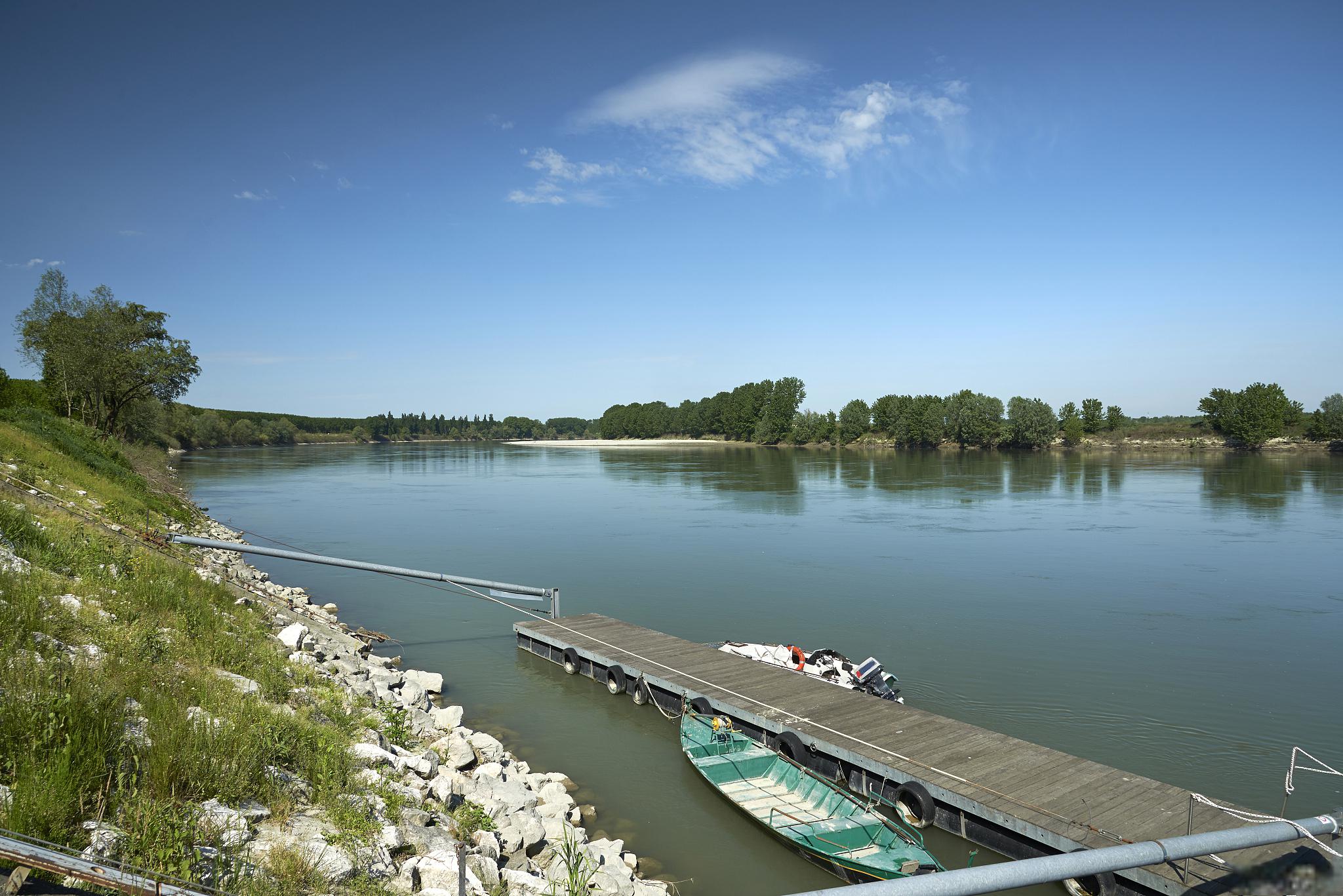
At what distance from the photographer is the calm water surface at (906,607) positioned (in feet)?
45.0

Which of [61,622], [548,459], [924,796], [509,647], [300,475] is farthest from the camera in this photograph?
[548,459]

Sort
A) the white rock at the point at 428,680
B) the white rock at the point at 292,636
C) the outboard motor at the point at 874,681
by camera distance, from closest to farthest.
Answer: the white rock at the point at 292,636, the outboard motor at the point at 874,681, the white rock at the point at 428,680

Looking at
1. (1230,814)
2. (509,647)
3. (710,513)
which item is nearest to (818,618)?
(509,647)

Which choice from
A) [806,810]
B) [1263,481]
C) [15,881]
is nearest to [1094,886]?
[806,810]

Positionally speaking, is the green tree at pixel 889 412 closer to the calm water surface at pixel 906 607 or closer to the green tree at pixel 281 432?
the calm water surface at pixel 906 607

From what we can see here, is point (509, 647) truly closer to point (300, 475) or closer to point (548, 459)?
point (300, 475)

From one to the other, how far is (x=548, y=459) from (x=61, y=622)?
418ft

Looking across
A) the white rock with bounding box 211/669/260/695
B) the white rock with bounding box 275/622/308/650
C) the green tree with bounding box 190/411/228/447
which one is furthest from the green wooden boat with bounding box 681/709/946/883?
the green tree with bounding box 190/411/228/447

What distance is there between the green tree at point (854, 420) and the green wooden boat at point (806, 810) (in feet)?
480

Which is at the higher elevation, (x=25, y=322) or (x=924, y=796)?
(x=25, y=322)

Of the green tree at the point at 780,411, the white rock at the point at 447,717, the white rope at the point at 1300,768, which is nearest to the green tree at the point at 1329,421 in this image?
the green tree at the point at 780,411

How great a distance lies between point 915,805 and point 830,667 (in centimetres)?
517

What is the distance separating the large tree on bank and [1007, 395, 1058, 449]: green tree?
117 meters

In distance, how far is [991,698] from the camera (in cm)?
1672
